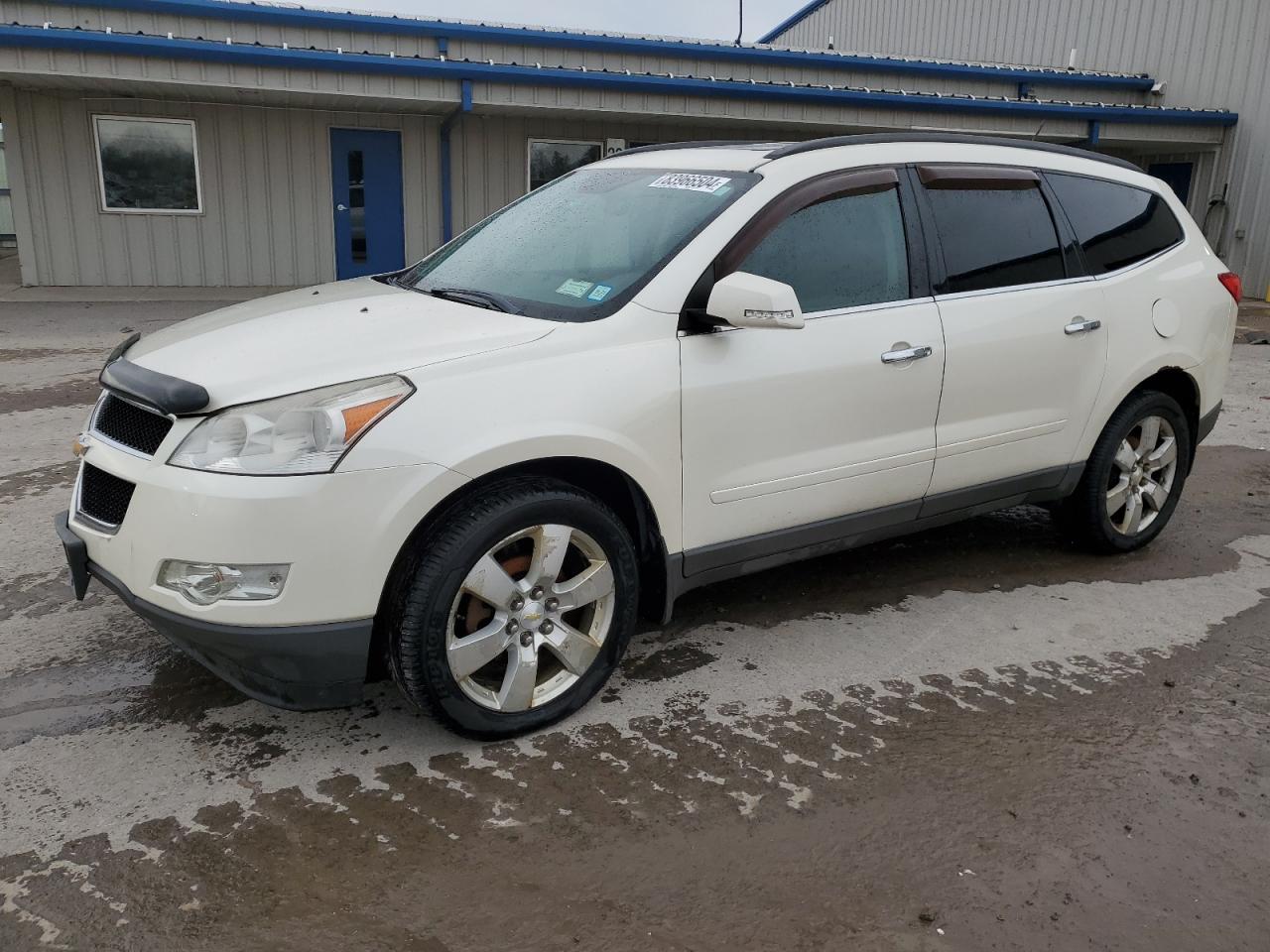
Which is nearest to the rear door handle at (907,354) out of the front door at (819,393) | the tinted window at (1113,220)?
the front door at (819,393)

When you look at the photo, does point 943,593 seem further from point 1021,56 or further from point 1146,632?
point 1021,56

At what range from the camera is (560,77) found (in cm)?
1395

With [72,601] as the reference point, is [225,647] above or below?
above

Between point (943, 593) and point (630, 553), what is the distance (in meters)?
1.82

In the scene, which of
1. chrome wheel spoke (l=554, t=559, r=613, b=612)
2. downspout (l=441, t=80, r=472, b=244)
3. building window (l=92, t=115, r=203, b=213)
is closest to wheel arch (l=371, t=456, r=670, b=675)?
chrome wheel spoke (l=554, t=559, r=613, b=612)

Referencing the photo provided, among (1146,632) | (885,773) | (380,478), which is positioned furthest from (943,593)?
(380,478)

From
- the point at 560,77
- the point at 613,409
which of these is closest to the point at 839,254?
the point at 613,409

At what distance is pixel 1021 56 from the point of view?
2153cm

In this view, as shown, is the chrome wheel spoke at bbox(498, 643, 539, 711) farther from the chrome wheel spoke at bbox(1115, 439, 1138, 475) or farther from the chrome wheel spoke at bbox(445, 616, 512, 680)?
the chrome wheel spoke at bbox(1115, 439, 1138, 475)

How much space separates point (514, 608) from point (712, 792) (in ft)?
2.54

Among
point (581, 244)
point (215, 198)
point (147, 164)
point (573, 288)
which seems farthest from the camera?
point (215, 198)

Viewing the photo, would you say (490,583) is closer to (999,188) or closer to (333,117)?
(999,188)

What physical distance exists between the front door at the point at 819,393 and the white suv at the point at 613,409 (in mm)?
11

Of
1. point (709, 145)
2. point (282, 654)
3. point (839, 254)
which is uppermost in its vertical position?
point (709, 145)
